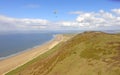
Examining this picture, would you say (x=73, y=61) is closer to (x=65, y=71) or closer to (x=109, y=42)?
(x=65, y=71)

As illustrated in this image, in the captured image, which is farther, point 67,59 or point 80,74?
point 67,59

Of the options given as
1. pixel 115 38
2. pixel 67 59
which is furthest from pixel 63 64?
pixel 115 38

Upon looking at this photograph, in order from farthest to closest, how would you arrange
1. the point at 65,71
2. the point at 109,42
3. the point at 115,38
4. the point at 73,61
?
the point at 115,38
the point at 109,42
the point at 73,61
the point at 65,71

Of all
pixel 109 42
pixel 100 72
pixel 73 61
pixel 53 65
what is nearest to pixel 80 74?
pixel 100 72

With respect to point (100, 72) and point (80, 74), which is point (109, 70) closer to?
point (100, 72)

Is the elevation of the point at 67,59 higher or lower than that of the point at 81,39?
lower

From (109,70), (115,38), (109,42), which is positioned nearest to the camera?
(109,70)
